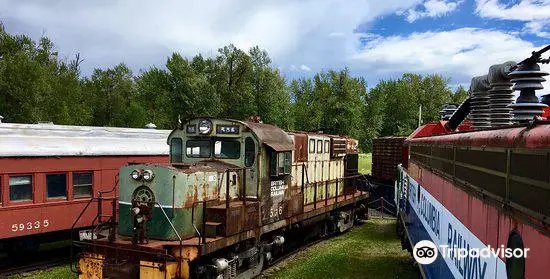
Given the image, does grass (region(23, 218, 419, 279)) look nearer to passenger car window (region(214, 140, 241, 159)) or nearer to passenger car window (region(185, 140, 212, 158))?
passenger car window (region(214, 140, 241, 159))

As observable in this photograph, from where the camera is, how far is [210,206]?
10.5 m

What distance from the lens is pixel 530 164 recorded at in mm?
3025

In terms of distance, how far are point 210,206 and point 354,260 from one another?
5782 mm

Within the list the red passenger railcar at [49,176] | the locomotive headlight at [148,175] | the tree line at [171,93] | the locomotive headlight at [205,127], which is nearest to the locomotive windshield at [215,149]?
the locomotive headlight at [205,127]

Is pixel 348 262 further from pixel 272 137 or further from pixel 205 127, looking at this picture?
pixel 205 127

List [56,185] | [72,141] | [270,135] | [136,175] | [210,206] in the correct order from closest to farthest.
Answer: [136,175], [210,206], [270,135], [56,185], [72,141]

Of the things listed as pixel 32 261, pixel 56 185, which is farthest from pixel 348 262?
pixel 32 261

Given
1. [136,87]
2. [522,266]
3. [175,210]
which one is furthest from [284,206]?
[136,87]

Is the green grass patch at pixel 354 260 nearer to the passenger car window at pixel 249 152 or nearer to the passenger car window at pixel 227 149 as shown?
the passenger car window at pixel 249 152

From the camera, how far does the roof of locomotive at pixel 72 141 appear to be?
12828 mm

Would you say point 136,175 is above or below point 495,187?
below

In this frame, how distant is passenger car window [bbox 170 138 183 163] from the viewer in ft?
40.0

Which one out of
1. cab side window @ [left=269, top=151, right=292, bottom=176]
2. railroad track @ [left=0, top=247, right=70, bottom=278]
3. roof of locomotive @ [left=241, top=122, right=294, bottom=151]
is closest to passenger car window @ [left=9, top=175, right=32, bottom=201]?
railroad track @ [left=0, top=247, right=70, bottom=278]

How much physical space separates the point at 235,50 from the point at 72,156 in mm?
37439
